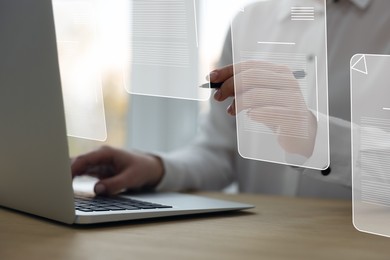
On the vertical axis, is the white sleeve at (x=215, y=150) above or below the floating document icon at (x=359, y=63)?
below

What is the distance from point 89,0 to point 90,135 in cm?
19

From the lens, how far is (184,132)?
6.59 ft

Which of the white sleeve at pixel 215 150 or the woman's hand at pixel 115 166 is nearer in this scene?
the woman's hand at pixel 115 166

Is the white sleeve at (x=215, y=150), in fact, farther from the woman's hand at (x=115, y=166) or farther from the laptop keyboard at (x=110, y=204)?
the laptop keyboard at (x=110, y=204)
